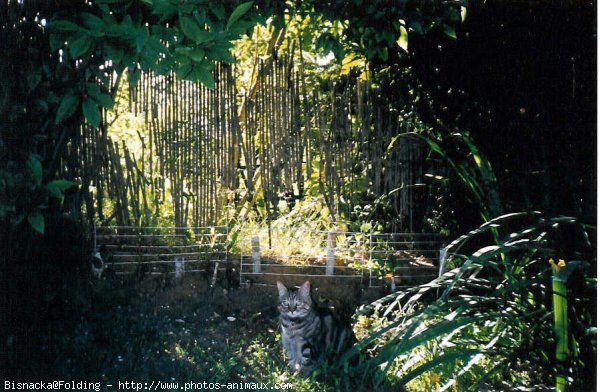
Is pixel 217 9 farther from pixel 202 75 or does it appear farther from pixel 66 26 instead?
pixel 66 26

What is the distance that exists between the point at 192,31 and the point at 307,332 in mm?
2186

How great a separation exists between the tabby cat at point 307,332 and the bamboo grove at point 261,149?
120 centimetres

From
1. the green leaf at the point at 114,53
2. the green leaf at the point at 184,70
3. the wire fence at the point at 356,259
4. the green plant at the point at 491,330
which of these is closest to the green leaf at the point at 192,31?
the green leaf at the point at 184,70

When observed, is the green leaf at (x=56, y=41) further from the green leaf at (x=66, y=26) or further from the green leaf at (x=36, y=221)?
the green leaf at (x=36, y=221)

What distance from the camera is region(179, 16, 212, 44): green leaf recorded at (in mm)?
3531

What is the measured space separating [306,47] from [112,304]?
286 centimetres

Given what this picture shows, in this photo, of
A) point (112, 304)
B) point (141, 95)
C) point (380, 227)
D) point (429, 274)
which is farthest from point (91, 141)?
point (429, 274)

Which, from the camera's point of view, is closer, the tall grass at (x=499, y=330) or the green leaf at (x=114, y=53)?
the tall grass at (x=499, y=330)

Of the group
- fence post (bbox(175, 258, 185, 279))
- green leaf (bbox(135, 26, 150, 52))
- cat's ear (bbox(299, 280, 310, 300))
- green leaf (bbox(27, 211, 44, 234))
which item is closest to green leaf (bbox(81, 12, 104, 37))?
green leaf (bbox(135, 26, 150, 52))

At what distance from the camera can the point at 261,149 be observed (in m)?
5.64

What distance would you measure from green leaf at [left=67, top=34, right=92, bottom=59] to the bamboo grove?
5.94 ft

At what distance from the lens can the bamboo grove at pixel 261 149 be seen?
541 centimetres

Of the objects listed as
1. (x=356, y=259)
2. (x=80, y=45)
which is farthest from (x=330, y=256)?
(x=80, y=45)

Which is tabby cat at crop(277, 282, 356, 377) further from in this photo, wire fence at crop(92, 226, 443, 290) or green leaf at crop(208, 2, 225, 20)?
green leaf at crop(208, 2, 225, 20)
